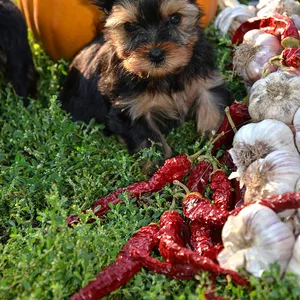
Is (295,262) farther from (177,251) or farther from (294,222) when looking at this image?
(177,251)

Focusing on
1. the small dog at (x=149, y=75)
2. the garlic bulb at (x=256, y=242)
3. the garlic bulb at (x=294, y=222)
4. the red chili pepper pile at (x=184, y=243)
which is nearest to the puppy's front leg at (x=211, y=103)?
the small dog at (x=149, y=75)

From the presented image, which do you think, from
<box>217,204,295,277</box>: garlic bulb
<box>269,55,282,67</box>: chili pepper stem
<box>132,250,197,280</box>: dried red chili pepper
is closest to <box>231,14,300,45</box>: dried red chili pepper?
<box>269,55,282,67</box>: chili pepper stem

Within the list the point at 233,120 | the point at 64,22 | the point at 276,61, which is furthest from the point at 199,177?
the point at 64,22

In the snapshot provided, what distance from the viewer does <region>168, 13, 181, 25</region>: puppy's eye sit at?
13.4 ft

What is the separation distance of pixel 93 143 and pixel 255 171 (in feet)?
5.29

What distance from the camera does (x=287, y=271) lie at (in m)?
2.92

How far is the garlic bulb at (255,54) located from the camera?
448 centimetres

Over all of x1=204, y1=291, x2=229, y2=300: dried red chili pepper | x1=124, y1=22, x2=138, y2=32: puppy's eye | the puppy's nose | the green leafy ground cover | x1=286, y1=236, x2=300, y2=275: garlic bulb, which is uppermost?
x1=124, y1=22, x2=138, y2=32: puppy's eye

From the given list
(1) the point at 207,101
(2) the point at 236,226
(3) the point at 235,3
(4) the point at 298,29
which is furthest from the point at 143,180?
(3) the point at 235,3

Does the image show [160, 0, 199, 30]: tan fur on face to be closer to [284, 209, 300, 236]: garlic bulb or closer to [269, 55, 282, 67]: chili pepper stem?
[269, 55, 282, 67]: chili pepper stem

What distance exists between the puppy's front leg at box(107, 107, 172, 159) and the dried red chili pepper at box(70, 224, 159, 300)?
45.7 inches

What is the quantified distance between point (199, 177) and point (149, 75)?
0.82m

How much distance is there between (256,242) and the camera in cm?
291

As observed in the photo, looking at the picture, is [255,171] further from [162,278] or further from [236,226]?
[162,278]
